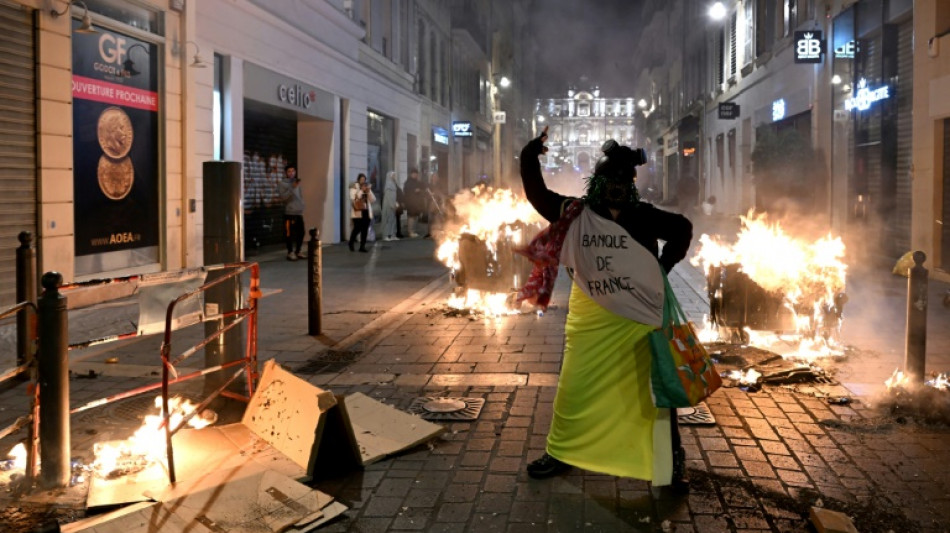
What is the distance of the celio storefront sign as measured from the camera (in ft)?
51.4

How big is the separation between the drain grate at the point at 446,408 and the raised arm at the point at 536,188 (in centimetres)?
184

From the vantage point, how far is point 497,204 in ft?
42.6

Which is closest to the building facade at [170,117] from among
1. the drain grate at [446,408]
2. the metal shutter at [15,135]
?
the metal shutter at [15,135]

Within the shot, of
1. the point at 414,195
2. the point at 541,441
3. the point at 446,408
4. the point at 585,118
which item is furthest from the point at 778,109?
the point at 585,118

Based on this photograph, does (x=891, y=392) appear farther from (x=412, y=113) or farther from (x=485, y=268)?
(x=412, y=113)

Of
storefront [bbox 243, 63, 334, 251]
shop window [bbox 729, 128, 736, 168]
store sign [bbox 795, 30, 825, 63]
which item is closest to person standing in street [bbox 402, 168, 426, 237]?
storefront [bbox 243, 63, 334, 251]

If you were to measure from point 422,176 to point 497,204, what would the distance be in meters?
18.2

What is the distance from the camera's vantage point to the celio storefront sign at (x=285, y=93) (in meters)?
15.7

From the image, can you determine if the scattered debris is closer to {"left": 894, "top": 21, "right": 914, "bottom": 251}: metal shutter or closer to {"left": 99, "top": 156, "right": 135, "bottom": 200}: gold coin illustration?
{"left": 99, "top": 156, "right": 135, "bottom": 200}: gold coin illustration

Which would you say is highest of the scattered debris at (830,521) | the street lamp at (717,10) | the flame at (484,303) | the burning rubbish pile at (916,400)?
the street lamp at (717,10)

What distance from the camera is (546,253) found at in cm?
414

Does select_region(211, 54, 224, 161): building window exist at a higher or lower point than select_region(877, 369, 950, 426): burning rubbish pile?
higher

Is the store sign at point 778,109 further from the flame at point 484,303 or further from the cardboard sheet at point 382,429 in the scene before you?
the cardboard sheet at point 382,429

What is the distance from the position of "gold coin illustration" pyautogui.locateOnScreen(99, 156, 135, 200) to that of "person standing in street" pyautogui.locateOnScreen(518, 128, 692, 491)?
8475 millimetres
